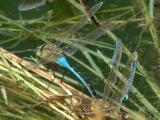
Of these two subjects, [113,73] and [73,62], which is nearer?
[113,73]

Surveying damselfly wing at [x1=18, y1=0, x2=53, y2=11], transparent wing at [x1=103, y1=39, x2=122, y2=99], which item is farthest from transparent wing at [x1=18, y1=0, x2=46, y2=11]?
transparent wing at [x1=103, y1=39, x2=122, y2=99]

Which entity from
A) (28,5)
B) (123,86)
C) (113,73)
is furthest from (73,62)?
(28,5)

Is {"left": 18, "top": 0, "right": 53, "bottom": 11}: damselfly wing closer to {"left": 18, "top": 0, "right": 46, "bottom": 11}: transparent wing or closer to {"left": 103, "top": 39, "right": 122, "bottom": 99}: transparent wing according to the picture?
{"left": 18, "top": 0, "right": 46, "bottom": 11}: transparent wing

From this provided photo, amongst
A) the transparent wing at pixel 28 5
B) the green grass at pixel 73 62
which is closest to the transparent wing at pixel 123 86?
the green grass at pixel 73 62

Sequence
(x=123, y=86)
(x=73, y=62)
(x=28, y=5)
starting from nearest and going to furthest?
1. (x=123, y=86)
2. (x=73, y=62)
3. (x=28, y=5)

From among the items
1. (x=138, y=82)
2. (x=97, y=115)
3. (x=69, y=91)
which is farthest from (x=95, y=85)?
(x=97, y=115)

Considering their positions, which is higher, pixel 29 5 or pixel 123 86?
pixel 29 5

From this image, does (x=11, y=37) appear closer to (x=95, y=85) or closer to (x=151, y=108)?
(x=95, y=85)

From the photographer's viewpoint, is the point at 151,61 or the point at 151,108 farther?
the point at 151,61

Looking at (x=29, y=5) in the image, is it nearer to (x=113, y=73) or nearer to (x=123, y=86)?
(x=113, y=73)

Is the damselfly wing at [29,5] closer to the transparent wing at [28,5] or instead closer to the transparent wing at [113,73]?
the transparent wing at [28,5]

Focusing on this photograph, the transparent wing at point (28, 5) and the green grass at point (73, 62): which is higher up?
the transparent wing at point (28, 5)
